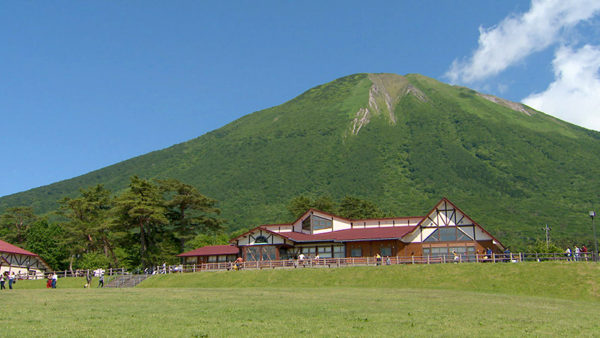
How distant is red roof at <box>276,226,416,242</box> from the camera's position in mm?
52031

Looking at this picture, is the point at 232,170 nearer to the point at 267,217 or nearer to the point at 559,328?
the point at 267,217

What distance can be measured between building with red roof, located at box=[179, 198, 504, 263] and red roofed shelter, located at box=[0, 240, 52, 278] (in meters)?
27.1

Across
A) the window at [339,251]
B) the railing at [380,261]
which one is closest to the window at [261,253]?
the railing at [380,261]

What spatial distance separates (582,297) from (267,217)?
121 m

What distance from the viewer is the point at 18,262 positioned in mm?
64500

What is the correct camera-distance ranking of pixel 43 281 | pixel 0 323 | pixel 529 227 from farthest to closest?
pixel 529 227
pixel 43 281
pixel 0 323

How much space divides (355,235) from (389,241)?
12.6 feet

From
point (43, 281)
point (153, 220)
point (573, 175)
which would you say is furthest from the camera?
point (573, 175)

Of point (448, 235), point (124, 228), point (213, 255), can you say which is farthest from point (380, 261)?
point (124, 228)

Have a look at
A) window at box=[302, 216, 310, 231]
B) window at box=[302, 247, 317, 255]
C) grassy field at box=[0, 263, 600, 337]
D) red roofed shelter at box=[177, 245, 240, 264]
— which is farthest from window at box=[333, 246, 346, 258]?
grassy field at box=[0, 263, 600, 337]

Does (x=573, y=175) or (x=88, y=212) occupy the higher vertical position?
(x=573, y=175)

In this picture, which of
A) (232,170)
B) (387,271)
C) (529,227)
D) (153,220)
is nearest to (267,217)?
(232,170)

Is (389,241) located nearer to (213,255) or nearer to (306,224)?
(306,224)

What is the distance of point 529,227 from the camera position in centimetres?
12512
